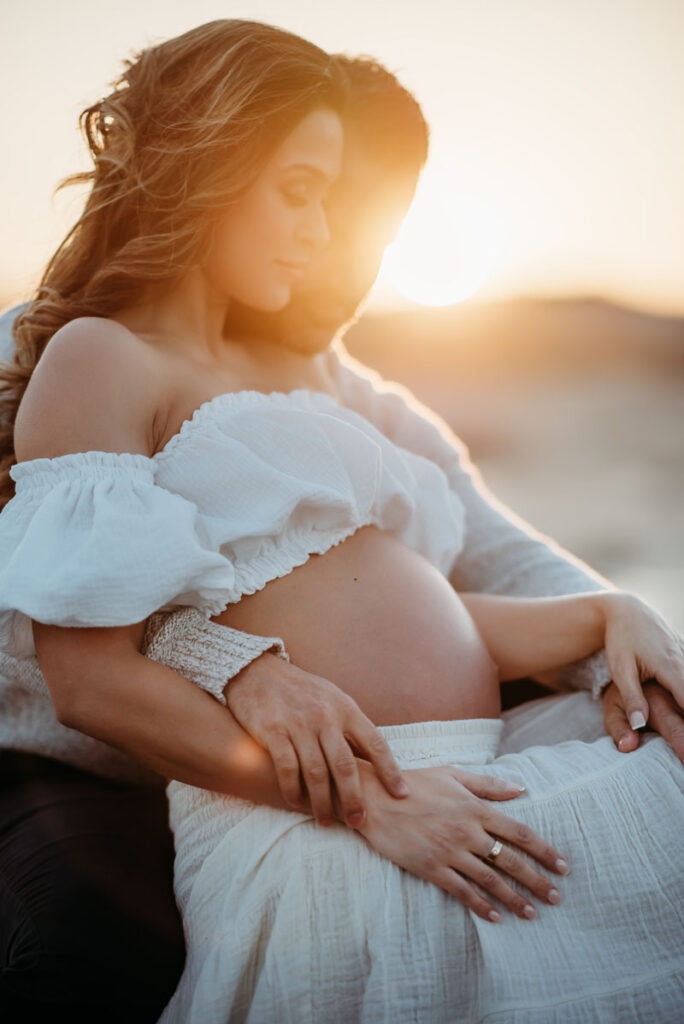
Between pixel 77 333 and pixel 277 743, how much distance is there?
633mm

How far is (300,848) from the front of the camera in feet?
3.20

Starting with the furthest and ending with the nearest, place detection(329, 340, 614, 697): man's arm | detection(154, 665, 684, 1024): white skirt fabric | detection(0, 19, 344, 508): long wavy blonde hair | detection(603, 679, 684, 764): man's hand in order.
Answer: detection(329, 340, 614, 697): man's arm
detection(0, 19, 344, 508): long wavy blonde hair
detection(603, 679, 684, 764): man's hand
detection(154, 665, 684, 1024): white skirt fabric

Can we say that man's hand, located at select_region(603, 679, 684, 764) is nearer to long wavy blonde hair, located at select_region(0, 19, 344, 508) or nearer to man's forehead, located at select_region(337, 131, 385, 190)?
long wavy blonde hair, located at select_region(0, 19, 344, 508)

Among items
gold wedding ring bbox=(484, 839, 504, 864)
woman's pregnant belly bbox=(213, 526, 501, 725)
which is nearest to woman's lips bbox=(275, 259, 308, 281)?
woman's pregnant belly bbox=(213, 526, 501, 725)

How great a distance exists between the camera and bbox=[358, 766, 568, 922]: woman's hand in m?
0.94

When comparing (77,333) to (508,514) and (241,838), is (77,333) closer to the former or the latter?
(241,838)

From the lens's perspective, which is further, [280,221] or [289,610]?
[280,221]

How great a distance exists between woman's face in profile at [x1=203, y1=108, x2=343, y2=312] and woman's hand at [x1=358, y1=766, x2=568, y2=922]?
33.5 inches

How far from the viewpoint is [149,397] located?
1.16 m

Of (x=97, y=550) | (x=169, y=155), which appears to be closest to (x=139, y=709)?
(x=97, y=550)

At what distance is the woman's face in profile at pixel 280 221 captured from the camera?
4.37ft

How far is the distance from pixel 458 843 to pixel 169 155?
3.70ft

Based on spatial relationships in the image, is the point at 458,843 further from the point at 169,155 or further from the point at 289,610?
the point at 169,155

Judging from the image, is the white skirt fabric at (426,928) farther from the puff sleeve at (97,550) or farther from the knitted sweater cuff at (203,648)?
the puff sleeve at (97,550)
